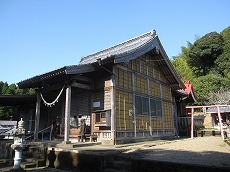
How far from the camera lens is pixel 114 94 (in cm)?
1077

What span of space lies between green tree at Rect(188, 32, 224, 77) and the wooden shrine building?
25.4m

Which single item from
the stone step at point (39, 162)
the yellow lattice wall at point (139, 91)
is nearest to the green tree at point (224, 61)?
the yellow lattice wall at point (139, 91)

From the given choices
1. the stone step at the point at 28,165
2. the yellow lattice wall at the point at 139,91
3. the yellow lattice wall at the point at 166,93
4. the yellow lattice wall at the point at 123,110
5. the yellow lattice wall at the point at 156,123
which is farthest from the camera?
the yellow lattice wall at the point at 166,93

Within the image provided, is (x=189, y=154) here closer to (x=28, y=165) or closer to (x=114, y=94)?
(x=114, y=94)

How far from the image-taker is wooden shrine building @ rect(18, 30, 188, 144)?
33.9ft

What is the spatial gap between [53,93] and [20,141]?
6.88 meters

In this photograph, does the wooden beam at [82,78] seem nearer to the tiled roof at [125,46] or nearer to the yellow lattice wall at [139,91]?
the yellow lattice wall at [139,91]

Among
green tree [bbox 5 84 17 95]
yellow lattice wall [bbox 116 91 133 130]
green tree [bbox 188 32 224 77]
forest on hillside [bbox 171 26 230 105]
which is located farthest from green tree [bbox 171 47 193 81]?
green tree [bbox 5 84 17 95]

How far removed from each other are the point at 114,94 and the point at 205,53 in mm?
32373

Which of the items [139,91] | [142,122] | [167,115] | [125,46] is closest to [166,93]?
[167,115]

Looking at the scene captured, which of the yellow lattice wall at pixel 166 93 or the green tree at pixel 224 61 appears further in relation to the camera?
the green tree at pixel 224 61

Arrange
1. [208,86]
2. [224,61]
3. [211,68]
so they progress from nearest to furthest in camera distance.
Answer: [208,86] → [224,61] → [211,68]

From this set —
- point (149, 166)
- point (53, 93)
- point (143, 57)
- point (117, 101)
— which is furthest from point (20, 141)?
point (143, 57)

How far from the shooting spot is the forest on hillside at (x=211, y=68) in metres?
29.0
